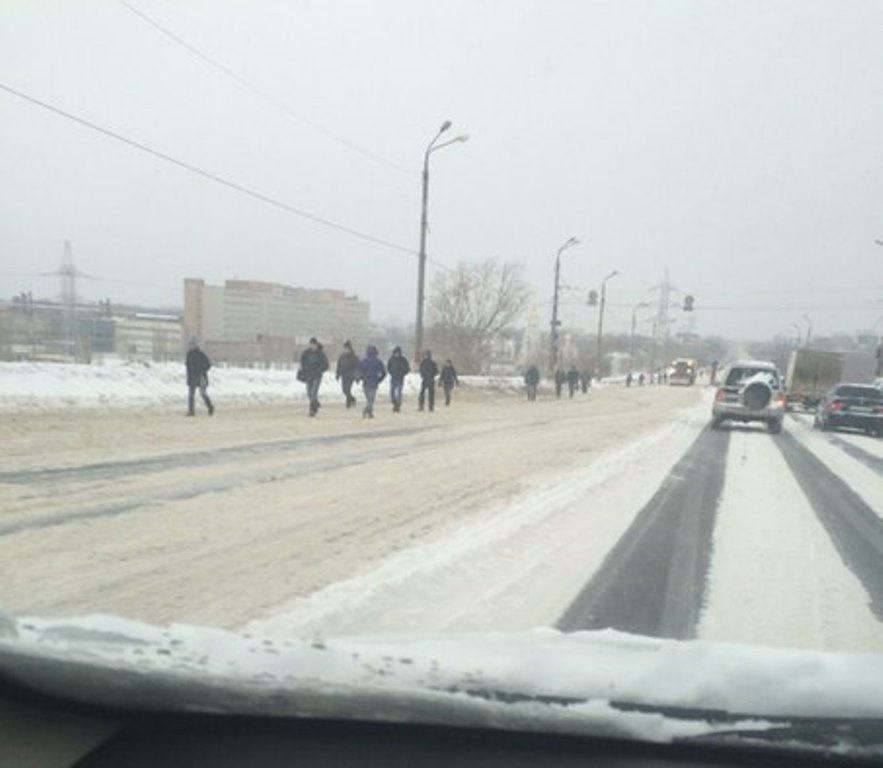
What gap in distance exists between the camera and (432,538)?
7254mm

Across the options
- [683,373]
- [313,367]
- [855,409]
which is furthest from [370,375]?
[683,373]

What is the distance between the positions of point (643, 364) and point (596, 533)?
12496 centimetres

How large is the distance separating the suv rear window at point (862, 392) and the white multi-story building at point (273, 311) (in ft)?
150

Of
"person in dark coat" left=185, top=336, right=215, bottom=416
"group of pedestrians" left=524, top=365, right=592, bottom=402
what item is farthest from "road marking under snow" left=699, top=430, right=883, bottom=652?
"group of pedestrians" left=524, top=365, right=592, bottom=402

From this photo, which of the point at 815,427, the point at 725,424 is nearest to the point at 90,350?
the point at 725,424

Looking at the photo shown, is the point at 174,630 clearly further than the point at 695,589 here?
No

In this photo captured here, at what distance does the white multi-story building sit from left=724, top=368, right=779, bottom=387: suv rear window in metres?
47.3

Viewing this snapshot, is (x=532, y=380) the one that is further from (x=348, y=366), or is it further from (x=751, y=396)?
(x=751, y=396)

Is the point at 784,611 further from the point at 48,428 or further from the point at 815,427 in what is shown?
the point at 815,427

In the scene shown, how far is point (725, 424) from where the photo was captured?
24734 millimetres

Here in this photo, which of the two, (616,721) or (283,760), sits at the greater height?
(616,721)

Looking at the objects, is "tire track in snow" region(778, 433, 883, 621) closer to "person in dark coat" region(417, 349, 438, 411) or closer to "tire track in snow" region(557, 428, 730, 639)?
"tire track in snow" region(557, 428, 730, 639)

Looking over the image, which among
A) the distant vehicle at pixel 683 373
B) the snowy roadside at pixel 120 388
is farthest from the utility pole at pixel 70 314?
the distant vehicle at pixel 683 373

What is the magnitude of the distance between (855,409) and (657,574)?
21178mm
